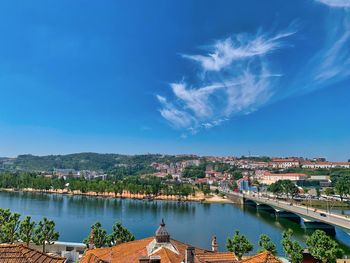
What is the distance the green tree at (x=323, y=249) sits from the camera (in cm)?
2212

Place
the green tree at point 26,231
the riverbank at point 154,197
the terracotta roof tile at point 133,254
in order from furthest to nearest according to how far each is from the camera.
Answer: the riverbank at point 154,197
the green tree at point 26,231
the terracotta roof tile at point 133,254

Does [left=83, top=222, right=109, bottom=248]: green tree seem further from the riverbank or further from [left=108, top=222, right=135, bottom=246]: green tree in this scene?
the riverbank

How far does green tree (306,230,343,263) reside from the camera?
22.1 metres

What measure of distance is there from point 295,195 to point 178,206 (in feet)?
128

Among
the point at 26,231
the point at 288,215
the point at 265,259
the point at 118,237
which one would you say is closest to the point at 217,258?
the point at 265,259

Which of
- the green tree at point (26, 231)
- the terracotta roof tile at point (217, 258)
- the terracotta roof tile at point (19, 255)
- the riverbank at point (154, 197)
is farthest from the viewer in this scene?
the riverbank at point (154, 197)

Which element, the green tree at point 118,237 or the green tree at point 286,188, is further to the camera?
the green tree at point 286,188

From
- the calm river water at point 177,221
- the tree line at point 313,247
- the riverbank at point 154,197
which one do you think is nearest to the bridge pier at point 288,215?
the calm river water at point 177,221

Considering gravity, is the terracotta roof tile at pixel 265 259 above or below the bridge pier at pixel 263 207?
above

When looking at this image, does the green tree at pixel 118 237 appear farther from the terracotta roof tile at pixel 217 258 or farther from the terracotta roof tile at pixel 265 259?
the terracotta roof tile at pixel 265 259

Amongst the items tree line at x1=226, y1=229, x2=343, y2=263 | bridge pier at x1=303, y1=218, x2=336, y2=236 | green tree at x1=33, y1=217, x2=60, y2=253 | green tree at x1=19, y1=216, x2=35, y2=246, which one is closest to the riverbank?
bridge pier at x1=303, y1=218, x2=336, y2=236

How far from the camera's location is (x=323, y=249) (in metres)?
22.4

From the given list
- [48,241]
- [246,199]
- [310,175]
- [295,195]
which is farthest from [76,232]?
[310,175]

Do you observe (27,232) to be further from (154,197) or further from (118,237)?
(154,197)
